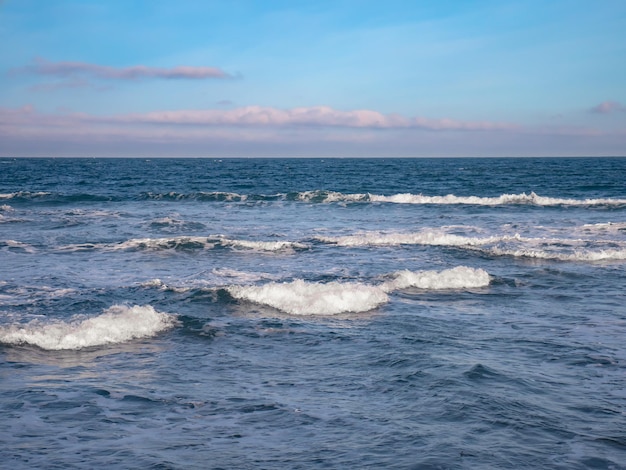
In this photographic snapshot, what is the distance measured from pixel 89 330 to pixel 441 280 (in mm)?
7764

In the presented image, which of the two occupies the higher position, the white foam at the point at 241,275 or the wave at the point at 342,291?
the wave at the point at 342,291

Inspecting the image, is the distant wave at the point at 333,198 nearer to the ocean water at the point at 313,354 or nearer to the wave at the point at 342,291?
the ocean water at the point at 313,354

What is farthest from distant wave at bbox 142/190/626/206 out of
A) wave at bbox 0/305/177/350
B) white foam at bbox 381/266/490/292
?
wave at bbox 0/305/177/350

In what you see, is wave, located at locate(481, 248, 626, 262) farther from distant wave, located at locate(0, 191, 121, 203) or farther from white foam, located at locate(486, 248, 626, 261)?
distant wave, located at locate(0, 191, 121, 203)

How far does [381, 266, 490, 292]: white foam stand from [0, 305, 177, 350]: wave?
17.6 feet

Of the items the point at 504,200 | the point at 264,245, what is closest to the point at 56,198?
the point at 264,245

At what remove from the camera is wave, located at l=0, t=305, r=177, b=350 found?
9523mm

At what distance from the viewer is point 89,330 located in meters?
9.84

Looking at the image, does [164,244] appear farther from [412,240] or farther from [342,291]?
[342,291]

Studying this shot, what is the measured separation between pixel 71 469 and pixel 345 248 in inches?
605

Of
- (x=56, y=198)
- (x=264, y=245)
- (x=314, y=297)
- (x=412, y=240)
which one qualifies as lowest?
(x=314, y=297)

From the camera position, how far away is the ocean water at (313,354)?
5.97 m

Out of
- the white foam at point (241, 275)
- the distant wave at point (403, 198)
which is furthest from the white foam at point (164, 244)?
the distant wave at point (403, 198)

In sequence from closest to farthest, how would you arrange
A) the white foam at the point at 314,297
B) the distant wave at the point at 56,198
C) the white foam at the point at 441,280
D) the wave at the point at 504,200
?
the white foam at the point at 314,297 → the white foam at the point at 441,280 → the wave at the point at 504,200 → the distant wave at the point at 56,198
